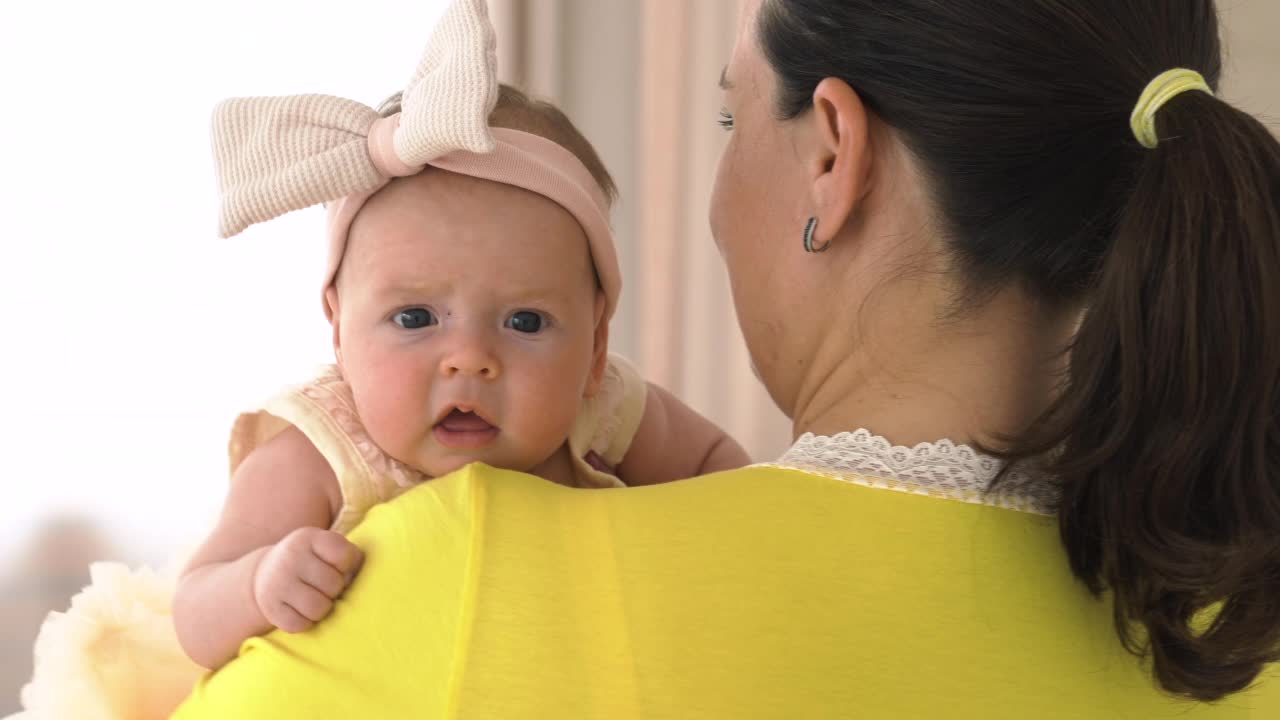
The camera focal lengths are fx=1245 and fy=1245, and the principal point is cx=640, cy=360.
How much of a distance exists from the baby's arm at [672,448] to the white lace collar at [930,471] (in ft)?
1.82

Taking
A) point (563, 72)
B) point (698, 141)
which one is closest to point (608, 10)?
point (563, 72)

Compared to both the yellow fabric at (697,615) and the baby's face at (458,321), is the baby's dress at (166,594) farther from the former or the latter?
the yellow fabric at (697,615)

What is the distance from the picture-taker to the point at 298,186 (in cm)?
117

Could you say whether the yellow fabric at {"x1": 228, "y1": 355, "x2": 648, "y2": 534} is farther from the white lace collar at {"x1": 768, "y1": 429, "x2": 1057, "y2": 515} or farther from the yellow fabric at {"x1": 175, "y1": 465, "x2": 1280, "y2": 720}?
the white lace collar at {"x1": 768, "y1": 429, "x2": 1057, "y2": 515}

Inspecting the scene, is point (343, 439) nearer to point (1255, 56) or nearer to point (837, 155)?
point (837, 155)

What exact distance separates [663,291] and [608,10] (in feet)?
2.10

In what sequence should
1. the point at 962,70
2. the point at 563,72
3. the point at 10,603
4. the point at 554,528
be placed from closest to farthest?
the point at 554,528 < the point at 962,70 < the point at 10,603 < the point at 563,72

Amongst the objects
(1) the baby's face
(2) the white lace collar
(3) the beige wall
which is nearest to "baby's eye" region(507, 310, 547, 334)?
(1) the baby's face

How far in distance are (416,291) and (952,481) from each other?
52 centimetres

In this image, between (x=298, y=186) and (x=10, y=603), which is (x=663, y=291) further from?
(x=298, y=186)

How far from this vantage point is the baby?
1146mm

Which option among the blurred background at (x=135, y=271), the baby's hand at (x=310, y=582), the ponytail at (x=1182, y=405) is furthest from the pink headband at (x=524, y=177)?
the blurred background at (x=135, y=271)

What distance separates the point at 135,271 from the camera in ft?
7.59

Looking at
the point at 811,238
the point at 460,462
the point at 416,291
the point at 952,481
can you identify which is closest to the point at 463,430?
the point at 460,462
